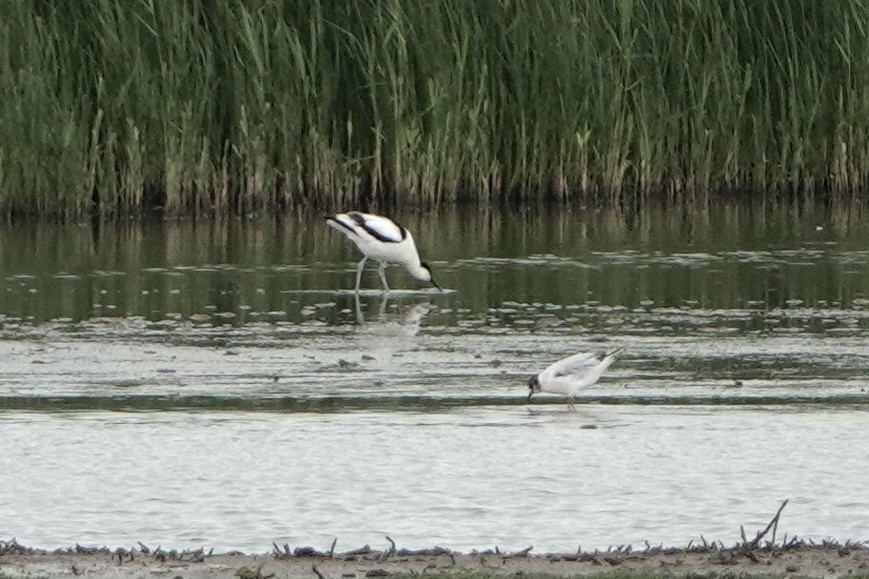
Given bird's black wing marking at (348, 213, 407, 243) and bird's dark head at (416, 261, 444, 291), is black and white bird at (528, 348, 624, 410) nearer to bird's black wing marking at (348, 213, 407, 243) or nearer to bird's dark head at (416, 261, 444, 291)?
bird's dark head at (416, 261, 444, 291)

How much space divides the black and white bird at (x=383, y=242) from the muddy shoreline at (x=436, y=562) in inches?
301

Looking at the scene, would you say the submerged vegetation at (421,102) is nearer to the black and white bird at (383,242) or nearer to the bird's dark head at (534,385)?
the black and white bird at (383,242)

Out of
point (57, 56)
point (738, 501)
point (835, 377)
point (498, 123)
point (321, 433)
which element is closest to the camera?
point (738, 501)

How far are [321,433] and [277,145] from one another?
989 cm

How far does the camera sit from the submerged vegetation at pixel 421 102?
17859 millimetres

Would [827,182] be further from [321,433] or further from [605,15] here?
[321,433]

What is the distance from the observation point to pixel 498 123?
19234 mm

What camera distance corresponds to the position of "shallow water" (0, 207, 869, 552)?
745 cm

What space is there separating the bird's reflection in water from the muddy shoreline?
5619mm

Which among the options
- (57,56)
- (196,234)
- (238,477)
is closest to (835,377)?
(238,477)

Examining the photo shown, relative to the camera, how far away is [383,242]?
14.5m

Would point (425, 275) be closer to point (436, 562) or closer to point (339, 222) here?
point (339, 222)

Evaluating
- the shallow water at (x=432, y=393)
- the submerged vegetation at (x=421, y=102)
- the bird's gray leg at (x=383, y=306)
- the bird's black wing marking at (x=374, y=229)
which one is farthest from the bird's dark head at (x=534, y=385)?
the submerged vegetation at (x=421, y=102)

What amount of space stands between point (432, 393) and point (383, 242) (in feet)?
15.4
